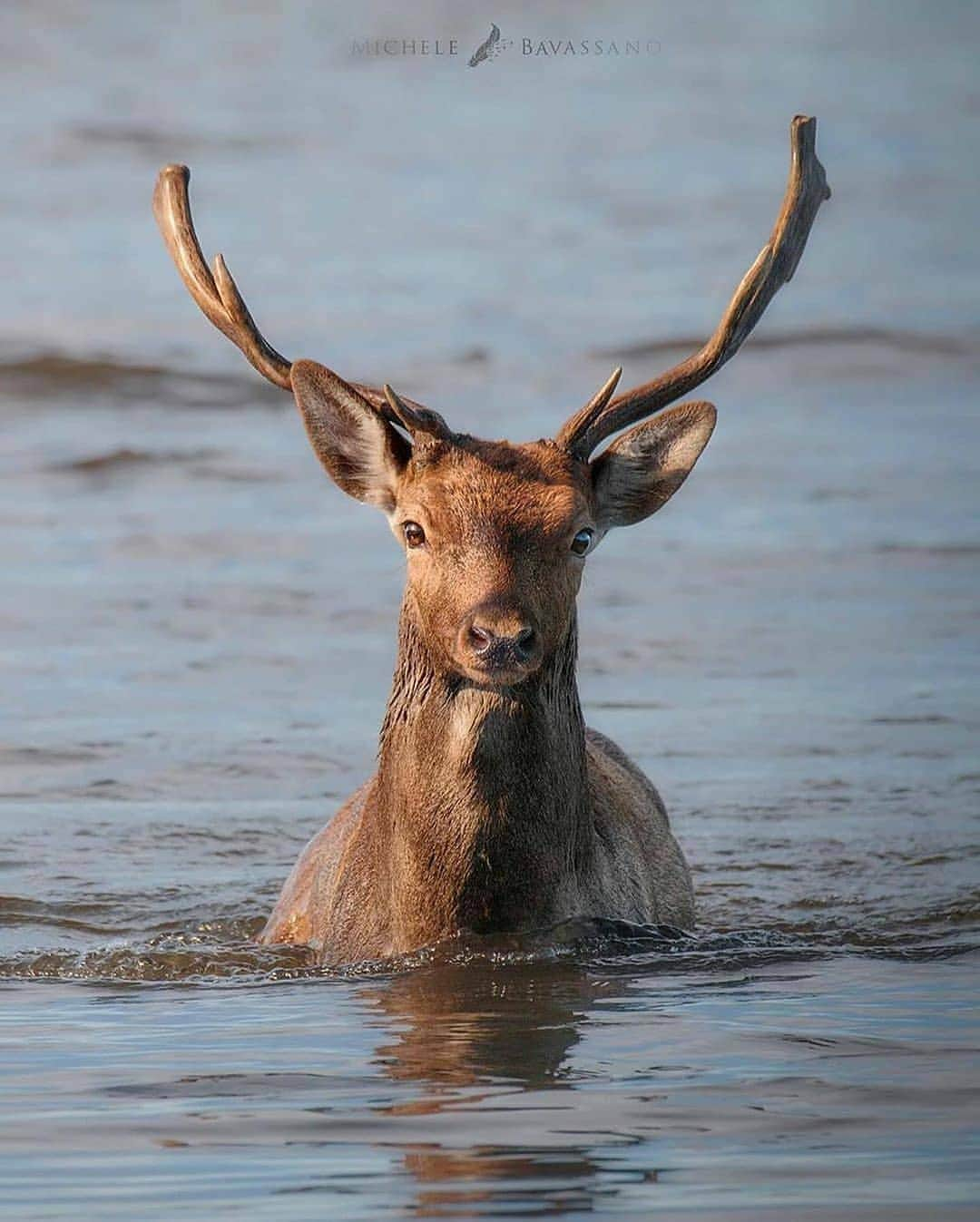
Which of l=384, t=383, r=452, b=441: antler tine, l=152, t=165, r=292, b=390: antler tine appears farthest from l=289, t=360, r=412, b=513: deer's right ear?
l=152, t=165, r=292, b=390: antler tine

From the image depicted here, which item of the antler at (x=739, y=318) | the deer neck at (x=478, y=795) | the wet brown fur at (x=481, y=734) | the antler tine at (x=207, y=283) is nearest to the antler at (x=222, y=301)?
the antler tine at (x=207, y=283)

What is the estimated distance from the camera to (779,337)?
24703 millimetres

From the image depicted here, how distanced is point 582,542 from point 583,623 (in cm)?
819

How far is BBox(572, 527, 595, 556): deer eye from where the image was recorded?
26.6ft

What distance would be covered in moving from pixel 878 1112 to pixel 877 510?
1312cm

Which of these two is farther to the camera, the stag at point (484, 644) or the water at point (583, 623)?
the stag at point (484, 644)

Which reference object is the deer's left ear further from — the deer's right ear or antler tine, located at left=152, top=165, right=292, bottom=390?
antler tine, located at left=152, top=165, right=292, bottom=390

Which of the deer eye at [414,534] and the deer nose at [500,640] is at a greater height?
the deer eye at [414,534]

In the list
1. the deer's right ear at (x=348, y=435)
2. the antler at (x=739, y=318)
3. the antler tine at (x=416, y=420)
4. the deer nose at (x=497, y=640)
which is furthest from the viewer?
the antler at (x=739, y=318)

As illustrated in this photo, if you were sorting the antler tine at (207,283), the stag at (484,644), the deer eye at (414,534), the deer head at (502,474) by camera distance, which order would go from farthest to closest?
the antler tine at (207,283)
the deer eye at (414,534)
the stag at (484,644)
the deer head at (502,474)

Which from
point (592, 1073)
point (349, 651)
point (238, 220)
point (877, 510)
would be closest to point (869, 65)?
point (238, 220)

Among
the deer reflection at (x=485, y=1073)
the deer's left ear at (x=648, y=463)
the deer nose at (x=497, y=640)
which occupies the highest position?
the deer's left ear at (x=648, y=463)

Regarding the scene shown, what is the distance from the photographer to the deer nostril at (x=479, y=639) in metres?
7.55

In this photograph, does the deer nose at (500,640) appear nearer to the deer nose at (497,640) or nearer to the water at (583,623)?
the deer nose at (497,640)
